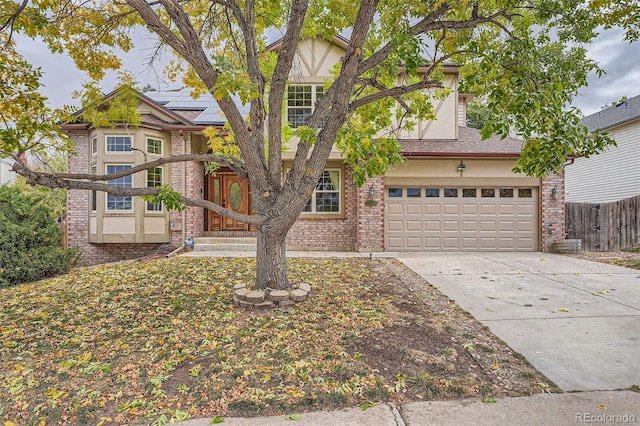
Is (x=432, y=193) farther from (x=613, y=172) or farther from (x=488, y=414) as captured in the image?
(x=613, y=172)

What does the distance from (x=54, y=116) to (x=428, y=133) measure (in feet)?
34.1

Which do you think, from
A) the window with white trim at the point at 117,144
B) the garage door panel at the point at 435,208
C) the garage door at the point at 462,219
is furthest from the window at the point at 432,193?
the window with white trim at the point at 117,144

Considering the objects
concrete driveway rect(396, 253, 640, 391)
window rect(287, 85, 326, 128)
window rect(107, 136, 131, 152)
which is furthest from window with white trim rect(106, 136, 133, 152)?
concrete driveway rect(396, 253, 640, 391)

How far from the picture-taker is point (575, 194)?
1817 cm

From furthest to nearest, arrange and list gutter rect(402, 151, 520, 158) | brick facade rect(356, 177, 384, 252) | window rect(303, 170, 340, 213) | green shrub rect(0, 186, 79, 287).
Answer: window rect(303, 170, 340, 213) → brick facade rect(356, 177, 384, 252) → gutter rect(402, 151, 520, 158) → green shrub rect(0, 186, 79, 287)

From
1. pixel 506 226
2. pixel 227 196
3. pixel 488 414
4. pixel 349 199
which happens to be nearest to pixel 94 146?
pixel 227 196

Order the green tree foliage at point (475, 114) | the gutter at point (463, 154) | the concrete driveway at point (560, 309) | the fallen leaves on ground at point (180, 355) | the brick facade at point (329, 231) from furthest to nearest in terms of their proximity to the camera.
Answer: the green tree foliage at point (475, 114) → the brick facade at point (329, 231) → the gutter at point (463, 154) → the concrete driveway at point (560, 309) → the fallen leaves on ground at point (180, 355)

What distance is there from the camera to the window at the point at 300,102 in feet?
36.0

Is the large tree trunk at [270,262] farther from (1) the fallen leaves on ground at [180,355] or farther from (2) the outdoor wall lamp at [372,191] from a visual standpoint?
(2) the outdoor wall lamp at [372,191]

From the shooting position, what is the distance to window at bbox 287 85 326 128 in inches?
432

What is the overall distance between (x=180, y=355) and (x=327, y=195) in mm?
8421

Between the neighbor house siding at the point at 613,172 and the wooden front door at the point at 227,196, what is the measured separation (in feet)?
49.5

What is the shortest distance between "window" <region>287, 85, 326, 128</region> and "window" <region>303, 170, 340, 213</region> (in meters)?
1.84

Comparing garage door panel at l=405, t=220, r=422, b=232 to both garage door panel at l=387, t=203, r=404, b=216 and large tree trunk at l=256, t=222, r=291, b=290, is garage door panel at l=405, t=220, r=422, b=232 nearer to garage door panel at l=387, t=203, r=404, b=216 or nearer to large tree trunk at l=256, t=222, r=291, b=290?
garage door panel at l=387, t=203, r=404, b=216
